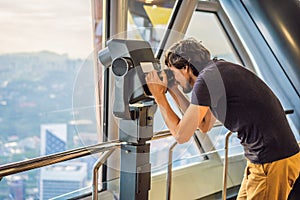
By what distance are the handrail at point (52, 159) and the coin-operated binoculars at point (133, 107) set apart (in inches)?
4.3

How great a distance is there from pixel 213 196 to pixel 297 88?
1.36m

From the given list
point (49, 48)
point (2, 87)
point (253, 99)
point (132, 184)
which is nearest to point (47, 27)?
point (49, 48)

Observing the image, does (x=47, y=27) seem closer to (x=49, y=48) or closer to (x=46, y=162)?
(x=49, y=48)

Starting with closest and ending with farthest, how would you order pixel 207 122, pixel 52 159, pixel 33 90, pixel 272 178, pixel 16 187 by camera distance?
pixel 52 159 → pixel 272 178 → pixel 207 122 → pixel 16 187 → pixel 33 90

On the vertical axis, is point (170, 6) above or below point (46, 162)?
above

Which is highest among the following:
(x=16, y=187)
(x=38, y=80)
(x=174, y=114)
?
(x=38, y=80)

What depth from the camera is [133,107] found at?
6.10 ft

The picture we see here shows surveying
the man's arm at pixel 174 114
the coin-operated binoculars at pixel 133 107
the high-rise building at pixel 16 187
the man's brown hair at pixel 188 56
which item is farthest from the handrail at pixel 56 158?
the high-rise building at pixel 16 187

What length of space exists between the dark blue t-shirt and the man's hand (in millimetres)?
150

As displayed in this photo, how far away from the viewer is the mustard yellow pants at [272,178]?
2.04 meters

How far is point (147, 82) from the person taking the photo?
1.83m

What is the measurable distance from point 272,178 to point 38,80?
167cm

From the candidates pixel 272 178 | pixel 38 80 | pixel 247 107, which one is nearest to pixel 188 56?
pixel 247 107

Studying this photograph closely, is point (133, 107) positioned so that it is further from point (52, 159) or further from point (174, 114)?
point (52, 159)
